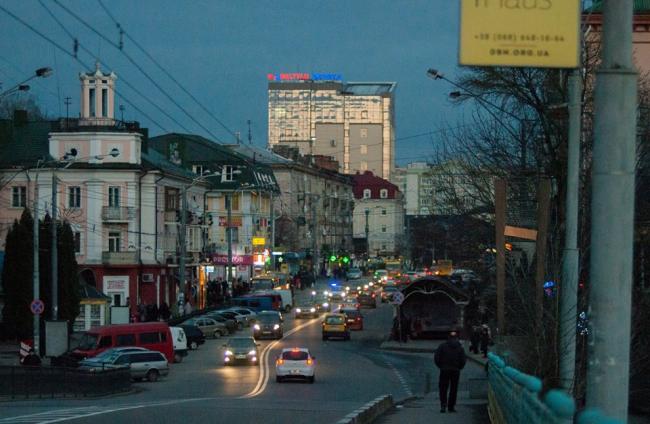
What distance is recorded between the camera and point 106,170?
74438mm

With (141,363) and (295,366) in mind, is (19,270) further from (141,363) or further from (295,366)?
(295,366)

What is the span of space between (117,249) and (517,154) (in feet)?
133

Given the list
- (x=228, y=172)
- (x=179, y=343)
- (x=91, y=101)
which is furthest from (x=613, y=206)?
(x=228, y=172)

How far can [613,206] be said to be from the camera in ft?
22.0

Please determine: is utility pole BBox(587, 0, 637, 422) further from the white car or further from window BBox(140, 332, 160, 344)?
window BBox(140, 332, 160, 344)

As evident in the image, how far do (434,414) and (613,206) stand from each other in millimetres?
16479

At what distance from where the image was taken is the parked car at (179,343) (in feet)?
165

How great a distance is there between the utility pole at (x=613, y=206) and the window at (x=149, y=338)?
40876 millimetres

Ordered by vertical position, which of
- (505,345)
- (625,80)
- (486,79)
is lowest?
(505,345)

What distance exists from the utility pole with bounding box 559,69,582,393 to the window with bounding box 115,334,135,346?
31094mm

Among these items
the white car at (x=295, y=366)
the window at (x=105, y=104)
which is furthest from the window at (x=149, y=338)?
the window at (x=105, y=104)

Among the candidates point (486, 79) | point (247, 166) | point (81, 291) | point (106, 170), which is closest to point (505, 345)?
point (486, 79)

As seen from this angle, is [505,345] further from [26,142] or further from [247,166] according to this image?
[247,166]

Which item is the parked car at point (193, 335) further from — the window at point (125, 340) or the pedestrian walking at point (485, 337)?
the pedestrian walking at point (485, 337)
